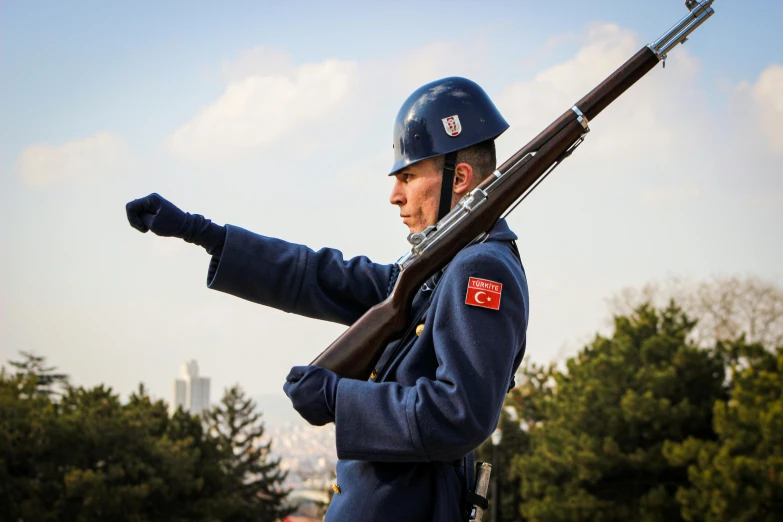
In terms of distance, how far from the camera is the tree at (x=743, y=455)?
2752 centimetres

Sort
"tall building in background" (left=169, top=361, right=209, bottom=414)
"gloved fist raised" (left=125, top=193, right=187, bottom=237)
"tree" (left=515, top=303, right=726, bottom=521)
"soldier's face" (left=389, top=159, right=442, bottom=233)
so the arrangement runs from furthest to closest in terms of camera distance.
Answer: "tall building in background" (left=169, top=361, right=209, bottom=414) → "tree" (left=515, top=303, right=726, bottom=521) → "gloved fist raised" (left=125, top=193, right=187, bottom=237) → "soldier's face" (left=389, top=159, right=442, bottom=233)

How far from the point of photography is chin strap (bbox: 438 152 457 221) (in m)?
4.29

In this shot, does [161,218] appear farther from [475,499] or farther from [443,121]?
[475,499]

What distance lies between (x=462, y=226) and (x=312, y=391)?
0.94 m

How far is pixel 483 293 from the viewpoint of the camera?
13.0 ft

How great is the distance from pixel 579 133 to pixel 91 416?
115ft

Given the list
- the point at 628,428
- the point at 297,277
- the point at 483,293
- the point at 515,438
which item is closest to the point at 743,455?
the point at 628,428

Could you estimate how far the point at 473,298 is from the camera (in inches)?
155

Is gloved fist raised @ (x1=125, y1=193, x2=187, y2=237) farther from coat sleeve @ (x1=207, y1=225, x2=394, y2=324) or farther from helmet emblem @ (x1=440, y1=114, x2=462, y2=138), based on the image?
helmet emblem @ (x1=440, y1=114, x2=462, y2=138)

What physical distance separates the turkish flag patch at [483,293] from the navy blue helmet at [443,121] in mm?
673

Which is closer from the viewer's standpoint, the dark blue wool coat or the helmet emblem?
the dark blue wool coat

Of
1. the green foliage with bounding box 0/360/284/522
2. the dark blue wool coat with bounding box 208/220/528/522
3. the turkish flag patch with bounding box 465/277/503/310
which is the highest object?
the green foliage with bounding box 0/360/284/522

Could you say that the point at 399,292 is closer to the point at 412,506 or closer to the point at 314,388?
the point at 314,388

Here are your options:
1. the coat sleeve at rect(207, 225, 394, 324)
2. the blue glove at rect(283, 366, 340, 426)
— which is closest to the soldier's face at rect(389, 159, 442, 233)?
the coat sleeve at rect(207, 225, 394, 324)
